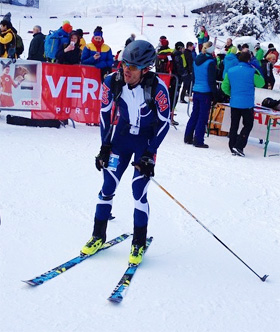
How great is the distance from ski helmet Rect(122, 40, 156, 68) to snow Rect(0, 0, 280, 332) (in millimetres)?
1691

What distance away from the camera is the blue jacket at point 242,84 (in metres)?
8.48

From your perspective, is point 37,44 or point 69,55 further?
point 37,44

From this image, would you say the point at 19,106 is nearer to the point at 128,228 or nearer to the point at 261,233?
the point at 128,228

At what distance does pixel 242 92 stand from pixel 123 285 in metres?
5.55

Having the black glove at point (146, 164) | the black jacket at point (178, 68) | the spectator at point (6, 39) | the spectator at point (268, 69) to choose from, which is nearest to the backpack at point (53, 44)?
the spectator at point (6, 39)

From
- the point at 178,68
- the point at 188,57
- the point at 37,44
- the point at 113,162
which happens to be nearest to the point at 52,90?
the point at 37,44

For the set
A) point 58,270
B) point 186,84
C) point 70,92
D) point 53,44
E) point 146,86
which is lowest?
point 58,270

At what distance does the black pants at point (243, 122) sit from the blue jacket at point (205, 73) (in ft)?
1.99

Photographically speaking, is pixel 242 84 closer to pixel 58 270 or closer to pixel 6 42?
pixel 6 42

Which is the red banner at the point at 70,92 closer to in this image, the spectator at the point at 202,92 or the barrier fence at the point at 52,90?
the barrier fence at the point at 52,90

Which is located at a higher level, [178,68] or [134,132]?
[134,132]

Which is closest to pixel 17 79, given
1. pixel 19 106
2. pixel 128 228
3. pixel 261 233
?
pixel 19 106

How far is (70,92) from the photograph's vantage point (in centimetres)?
973

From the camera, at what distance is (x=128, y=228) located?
5105mm
